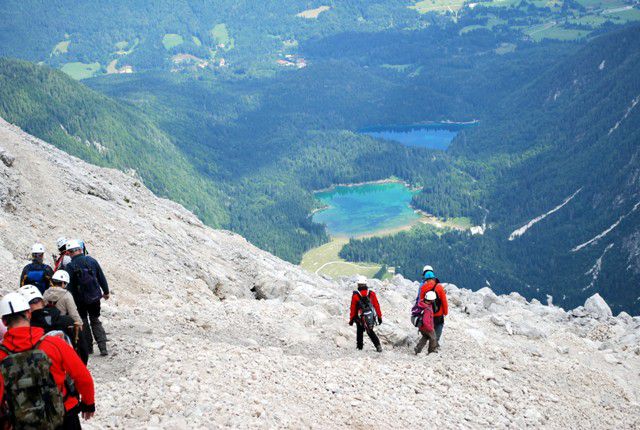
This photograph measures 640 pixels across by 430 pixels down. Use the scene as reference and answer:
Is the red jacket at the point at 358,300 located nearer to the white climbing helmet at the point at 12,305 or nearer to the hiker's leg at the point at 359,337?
the hiker's leg at the point at 359,337

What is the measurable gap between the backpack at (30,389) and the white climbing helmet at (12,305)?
2.17ft

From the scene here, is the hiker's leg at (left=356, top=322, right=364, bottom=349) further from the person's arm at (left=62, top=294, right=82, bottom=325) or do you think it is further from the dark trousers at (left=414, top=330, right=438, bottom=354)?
the person's arm at (left=62, top=294, right=82, bottom=325)

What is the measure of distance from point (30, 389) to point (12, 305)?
161cm

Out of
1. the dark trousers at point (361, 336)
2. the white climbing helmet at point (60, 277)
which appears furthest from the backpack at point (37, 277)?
the dark trousers at point (361, 336)

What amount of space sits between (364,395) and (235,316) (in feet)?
28.8

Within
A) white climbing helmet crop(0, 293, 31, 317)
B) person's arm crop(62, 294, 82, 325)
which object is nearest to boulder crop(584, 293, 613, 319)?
person's arm crop(62, 294, 82, 325)

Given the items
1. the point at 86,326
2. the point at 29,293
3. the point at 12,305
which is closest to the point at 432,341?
the point at 86,326

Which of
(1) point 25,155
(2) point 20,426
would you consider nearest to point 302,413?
(2) point 20,426

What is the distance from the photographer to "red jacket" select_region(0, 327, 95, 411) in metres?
14.0

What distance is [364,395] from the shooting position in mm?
23891

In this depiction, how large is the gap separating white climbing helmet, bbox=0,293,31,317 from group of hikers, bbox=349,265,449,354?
15.2m

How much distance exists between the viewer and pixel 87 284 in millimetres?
22641

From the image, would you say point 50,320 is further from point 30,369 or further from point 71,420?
point 30,369

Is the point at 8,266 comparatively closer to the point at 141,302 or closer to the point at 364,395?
the point at 141,302
